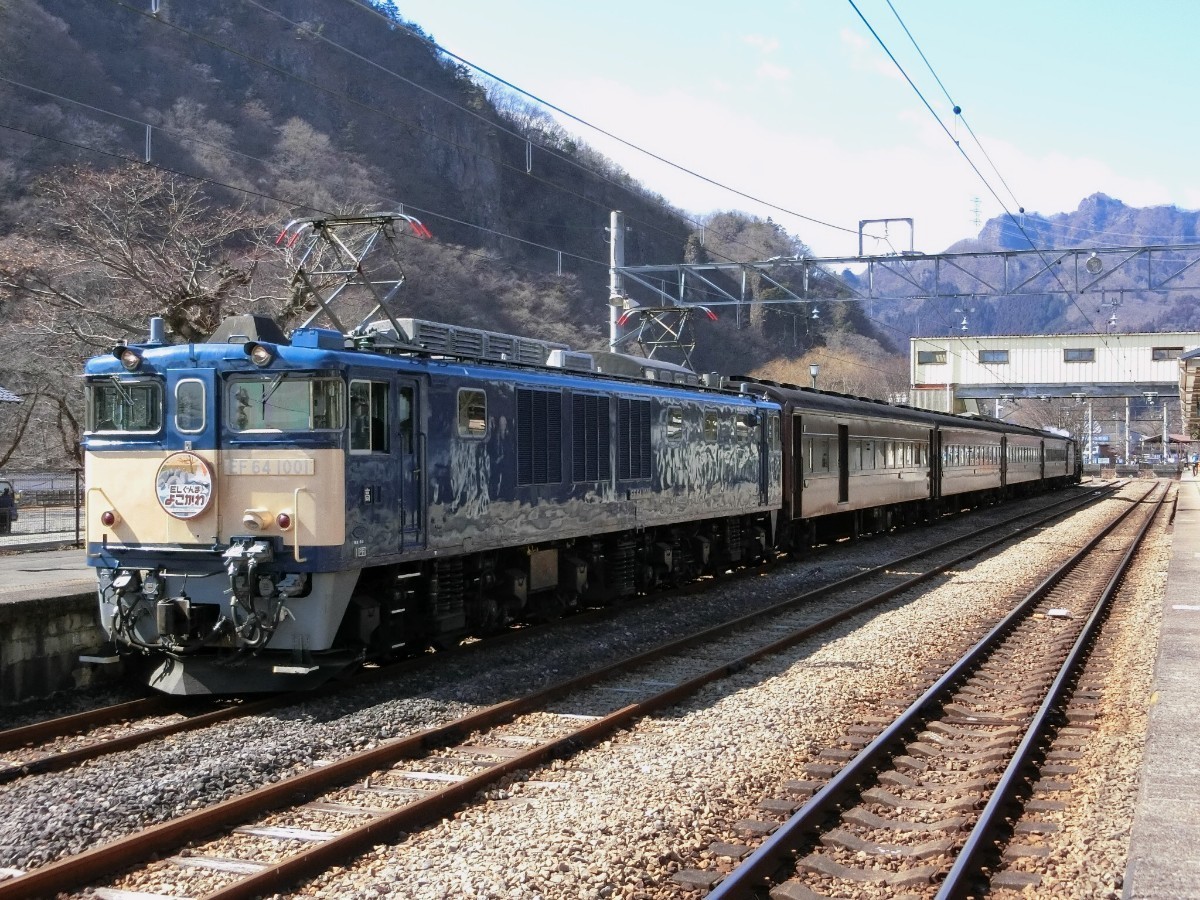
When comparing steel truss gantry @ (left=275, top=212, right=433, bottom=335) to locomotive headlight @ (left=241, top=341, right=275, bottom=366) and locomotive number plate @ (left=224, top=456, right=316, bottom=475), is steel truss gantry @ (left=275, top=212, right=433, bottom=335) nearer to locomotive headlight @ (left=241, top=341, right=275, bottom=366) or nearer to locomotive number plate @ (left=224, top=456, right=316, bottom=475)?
locomotive headlight @ (left=241, top=341, right=275, bottom=366)

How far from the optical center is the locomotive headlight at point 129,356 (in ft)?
34.0

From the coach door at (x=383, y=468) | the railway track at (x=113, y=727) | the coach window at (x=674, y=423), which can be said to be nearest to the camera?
the railway track at (x=113, y=727)

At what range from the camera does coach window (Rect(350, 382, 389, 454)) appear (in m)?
10.1

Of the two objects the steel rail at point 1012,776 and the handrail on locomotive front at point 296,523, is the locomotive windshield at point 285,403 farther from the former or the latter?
the steel rail at point 1012,776

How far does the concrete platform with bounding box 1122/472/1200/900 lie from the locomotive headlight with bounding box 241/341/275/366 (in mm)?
7212

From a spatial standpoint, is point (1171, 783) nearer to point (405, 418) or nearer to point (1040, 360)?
point (405, 418)

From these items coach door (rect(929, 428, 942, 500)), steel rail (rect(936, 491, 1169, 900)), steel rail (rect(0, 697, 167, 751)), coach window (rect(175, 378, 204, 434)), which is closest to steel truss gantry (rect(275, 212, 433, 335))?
coach window (rect(175, 378, 204, 434))

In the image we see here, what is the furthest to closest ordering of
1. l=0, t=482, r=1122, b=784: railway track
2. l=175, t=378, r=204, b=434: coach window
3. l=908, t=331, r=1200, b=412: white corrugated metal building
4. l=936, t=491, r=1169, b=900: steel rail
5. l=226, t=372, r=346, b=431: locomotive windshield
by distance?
l=908, t=331, r=1200, b=412: white corrugated metal building, l=175, t=378, r=204, b=434: coach window, l=226, t=372, r=346, b=431: locomotive windshield, l=0, t=482, r=1122, b=784: railway track, l=936, t=491, r=1169, b=900: steel rail

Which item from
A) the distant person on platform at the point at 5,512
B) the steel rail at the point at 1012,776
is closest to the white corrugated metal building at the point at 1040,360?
the distant person on platform at the point at 5,512

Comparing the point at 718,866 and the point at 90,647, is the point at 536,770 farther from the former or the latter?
the point at 90,647

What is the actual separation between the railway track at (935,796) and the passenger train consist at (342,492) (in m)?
4.35

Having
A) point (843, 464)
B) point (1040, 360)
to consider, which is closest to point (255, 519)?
point (843, 464)

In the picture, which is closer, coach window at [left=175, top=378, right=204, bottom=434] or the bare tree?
coach window at [left=175, top=378, right=204, bottom=434]

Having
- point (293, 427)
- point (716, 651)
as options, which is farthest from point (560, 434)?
point (293, 427)
